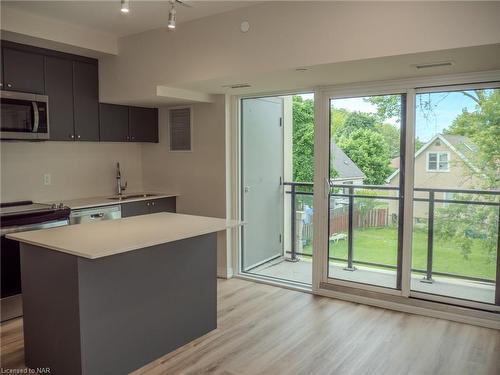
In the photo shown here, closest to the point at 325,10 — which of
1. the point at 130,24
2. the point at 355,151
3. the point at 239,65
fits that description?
the point at 239,65

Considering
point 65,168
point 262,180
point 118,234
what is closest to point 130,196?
point 65,168

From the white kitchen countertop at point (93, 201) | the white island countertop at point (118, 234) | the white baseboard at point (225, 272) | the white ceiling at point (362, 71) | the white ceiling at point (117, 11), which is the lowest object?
the white baseboard at point (225, 272)

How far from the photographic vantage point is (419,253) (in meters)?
3.77

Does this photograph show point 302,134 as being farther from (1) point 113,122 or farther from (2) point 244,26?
(2) point 244,26

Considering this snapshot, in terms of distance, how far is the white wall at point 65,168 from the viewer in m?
4.05

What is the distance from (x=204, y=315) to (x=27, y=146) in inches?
100

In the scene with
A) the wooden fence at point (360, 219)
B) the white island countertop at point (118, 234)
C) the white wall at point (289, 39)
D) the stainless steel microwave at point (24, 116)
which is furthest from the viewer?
the wooden fence at point (360, 219)

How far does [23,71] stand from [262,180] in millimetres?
2840

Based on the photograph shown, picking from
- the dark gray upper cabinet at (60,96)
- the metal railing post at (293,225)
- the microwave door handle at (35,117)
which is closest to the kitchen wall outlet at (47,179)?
the dark gray upper cabinet at (60,96)

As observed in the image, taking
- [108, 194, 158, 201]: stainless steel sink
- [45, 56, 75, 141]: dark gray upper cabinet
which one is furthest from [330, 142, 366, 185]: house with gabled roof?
[45, 56, 75, 141]: dark gray upper cabinet

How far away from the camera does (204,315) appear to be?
3.24m

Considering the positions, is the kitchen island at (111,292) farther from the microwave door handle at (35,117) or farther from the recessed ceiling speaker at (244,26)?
the recessed ceiling speaker at (244,26)

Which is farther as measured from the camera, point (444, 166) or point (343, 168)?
point (343, 168)

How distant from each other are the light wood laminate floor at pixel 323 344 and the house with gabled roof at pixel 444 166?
3.46ft
